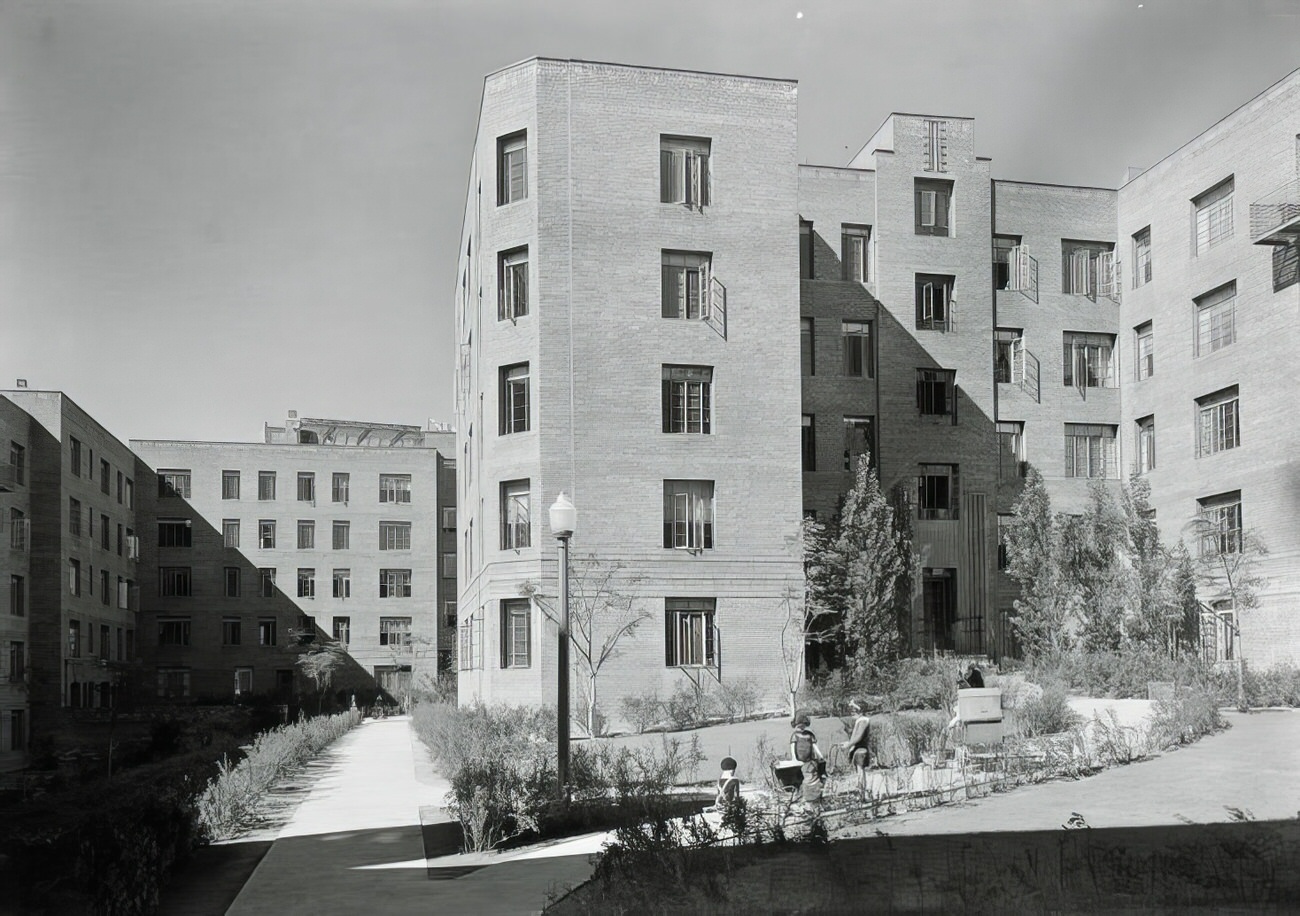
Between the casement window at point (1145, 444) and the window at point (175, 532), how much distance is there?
53008mm

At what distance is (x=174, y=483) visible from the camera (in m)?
74.1

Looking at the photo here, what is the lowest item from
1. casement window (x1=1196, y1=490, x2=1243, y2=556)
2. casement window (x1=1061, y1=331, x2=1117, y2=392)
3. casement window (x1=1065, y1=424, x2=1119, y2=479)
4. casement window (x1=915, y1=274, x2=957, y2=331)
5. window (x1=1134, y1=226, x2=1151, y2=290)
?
casement window (x1=1196, y1=490, x2=1243, y2=556)

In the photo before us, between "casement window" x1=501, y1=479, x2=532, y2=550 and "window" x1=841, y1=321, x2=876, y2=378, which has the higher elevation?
"window" x1=841, y1=321, x2=876, y2=378

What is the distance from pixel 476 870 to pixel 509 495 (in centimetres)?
1986

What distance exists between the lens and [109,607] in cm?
6412

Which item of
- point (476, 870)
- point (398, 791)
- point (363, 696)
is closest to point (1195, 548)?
point (398, 791)

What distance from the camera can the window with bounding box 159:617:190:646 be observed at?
72188 mm

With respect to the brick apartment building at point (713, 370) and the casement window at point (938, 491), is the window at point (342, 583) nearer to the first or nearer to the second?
the brick apartment building at point (713, 370)

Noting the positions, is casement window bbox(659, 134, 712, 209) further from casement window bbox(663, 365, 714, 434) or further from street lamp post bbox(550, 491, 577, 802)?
street lamp post bbox(550, 491, 577, 802)

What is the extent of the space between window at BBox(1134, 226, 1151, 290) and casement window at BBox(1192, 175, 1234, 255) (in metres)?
2.98

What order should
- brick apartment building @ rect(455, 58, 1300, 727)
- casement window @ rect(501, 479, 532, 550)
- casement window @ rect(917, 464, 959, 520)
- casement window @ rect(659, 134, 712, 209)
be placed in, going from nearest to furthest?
brick apartment building @ rect(455, 58, 1300, 727)
casement window @ rect(501, 479, 532, 550)
casement window @ rect(659, 134, 712, 209)
casement window @ rect(917, 464, 959, 520)

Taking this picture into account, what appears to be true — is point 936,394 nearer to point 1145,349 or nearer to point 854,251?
point 854,251

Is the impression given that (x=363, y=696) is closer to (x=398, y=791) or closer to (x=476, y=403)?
(x=476, y=403)

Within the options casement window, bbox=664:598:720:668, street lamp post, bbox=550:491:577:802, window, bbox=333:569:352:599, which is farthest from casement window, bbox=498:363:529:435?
window, bbox=333:569:352:599
